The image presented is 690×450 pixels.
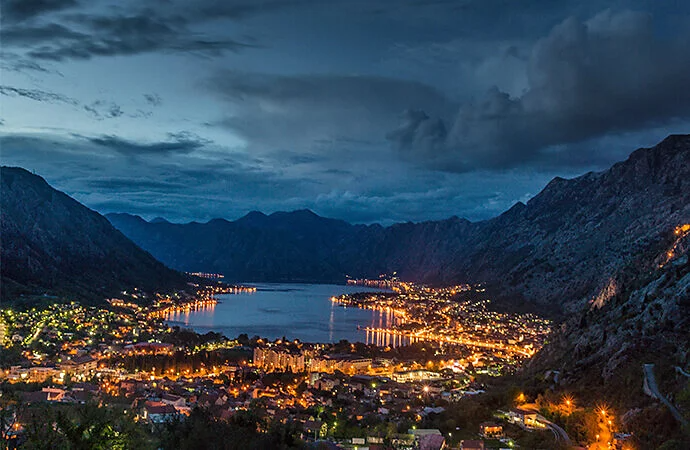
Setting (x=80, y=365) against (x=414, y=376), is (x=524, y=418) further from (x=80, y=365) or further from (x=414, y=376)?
(x=80, y=365)

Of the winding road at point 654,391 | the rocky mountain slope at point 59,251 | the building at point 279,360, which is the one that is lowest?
the building at point 279,360

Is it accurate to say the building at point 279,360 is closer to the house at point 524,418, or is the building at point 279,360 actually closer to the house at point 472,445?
the house at point 524,418

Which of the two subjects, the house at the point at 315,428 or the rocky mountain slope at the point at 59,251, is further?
the rocky mountain slope at the point at 59,251

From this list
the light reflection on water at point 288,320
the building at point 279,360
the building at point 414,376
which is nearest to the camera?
the building at point 414,376

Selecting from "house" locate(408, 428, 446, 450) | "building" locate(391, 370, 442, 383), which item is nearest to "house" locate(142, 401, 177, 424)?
"house" locate(408, 428, 446, 450)

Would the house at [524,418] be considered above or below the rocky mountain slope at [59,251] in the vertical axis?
below

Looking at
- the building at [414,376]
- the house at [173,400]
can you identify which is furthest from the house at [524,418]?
the building at [414,376]

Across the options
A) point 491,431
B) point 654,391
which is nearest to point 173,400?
point 491,431
